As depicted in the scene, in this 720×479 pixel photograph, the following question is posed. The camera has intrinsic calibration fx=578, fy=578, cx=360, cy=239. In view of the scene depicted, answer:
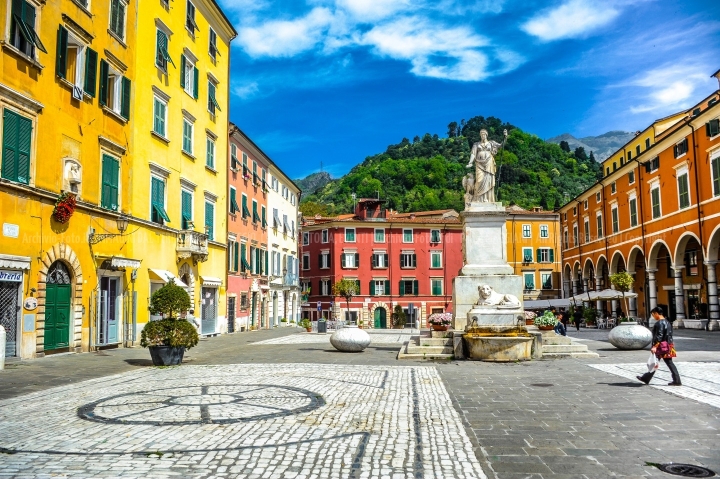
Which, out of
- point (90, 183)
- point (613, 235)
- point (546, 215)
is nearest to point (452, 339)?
point (90, 183)

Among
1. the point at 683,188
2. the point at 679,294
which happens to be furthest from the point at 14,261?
the point at 679,294

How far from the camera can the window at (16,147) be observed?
15.8 m

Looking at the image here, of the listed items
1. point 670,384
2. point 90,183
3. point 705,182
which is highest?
point 705,182

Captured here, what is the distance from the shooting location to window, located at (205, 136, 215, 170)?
Result: 31.0 m

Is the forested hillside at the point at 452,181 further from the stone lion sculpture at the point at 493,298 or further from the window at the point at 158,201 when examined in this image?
the stone lion sculpture at the point at 493,298

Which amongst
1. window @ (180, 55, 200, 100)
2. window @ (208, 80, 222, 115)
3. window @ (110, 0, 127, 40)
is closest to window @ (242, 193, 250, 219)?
window @ (208, 80, 222, 115)

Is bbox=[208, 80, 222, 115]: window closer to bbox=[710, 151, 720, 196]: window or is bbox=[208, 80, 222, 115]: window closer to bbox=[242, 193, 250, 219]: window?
bbox=[242, 193, 250, 219]: window

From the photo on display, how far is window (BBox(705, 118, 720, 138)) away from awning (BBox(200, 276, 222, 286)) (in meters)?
27.7

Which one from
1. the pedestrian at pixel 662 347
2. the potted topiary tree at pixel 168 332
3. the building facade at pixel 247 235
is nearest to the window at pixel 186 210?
the building facade at pixel 247 235

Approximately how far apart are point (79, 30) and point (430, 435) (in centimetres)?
1851

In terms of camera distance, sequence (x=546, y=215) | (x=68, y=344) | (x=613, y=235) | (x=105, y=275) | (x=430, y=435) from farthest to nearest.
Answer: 1. (x=546, y=215)
2. (x=613, y=235)
3. (x=105, y=275)
4. (x=68, y=344)
5. (x=430, y=435)

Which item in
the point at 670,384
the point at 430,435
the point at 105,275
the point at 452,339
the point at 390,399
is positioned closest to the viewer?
the point at 430,435

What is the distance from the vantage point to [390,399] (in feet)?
29.8

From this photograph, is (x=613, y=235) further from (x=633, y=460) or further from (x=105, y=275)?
(x=633, y=460)
